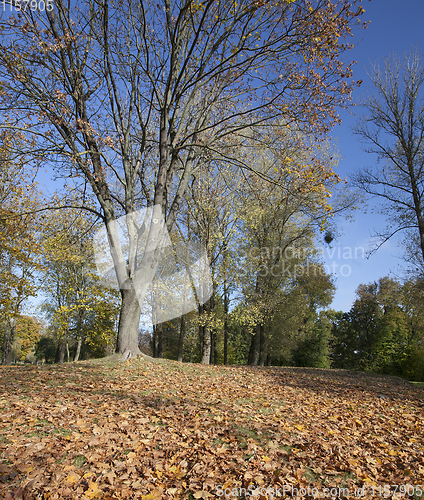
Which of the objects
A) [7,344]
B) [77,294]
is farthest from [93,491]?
[7,344]

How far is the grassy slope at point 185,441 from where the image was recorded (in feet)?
10.3

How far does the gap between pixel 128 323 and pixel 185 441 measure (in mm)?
6244

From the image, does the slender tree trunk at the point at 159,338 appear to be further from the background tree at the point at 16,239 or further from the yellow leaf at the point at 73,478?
the yellow leaf at the point at 73,478

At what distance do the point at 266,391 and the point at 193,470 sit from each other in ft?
14.1

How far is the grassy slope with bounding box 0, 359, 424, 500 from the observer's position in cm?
313

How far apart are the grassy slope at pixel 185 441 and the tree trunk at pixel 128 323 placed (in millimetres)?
2867

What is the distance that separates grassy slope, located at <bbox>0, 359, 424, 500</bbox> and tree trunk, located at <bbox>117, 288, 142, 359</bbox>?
2867mm

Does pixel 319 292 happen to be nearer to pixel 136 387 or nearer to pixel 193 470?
pixel 136 387

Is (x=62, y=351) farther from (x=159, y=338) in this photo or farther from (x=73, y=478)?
(x=73, y=478)

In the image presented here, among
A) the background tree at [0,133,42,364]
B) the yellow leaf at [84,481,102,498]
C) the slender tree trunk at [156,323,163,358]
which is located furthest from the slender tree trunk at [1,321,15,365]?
the yellow leaf at [84,481,102,498]

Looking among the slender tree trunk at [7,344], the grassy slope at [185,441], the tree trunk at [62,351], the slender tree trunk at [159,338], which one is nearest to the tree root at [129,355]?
the grassy slope at [185,441]

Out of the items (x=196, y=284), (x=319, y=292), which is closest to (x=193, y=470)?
(x=196, y=284)

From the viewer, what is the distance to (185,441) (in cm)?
395

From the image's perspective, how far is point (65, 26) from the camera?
31.0 feet
